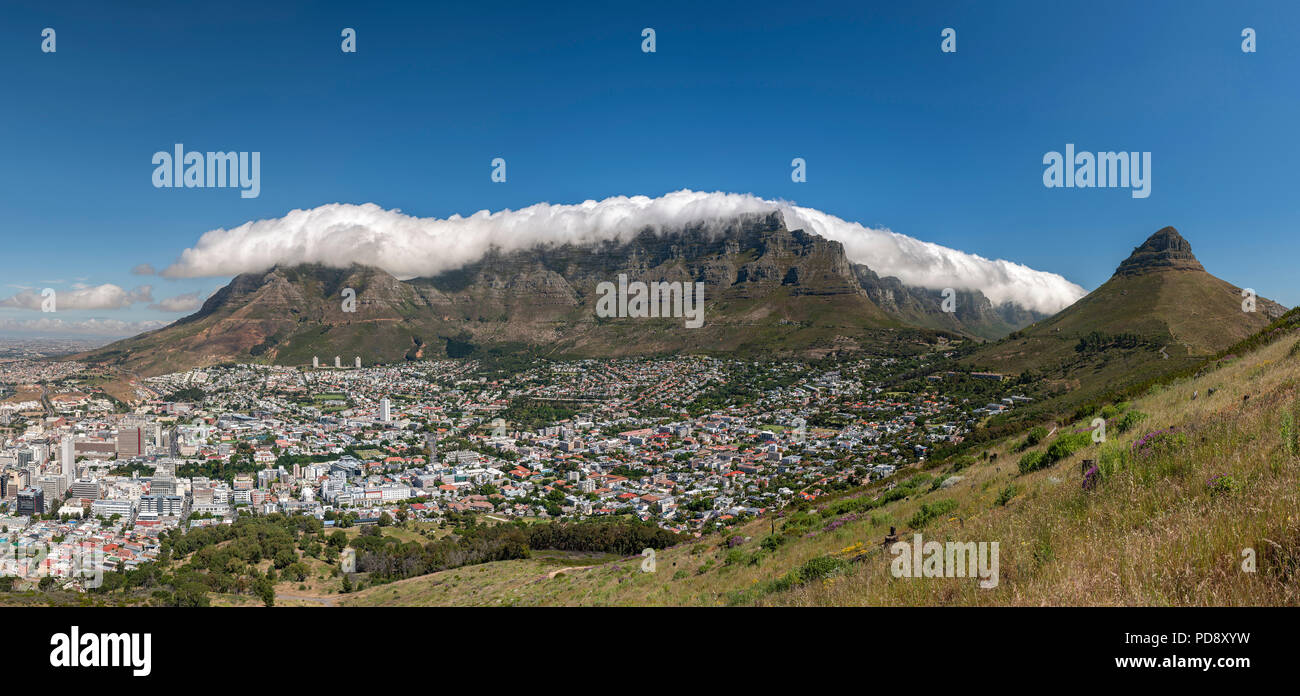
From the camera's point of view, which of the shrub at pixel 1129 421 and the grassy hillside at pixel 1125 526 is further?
the shrub at pixel 1129 421

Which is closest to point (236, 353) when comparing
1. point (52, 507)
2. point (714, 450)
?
point (52, 507)

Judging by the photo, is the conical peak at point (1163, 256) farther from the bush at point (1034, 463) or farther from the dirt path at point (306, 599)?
the dirt path at point (306, 599)

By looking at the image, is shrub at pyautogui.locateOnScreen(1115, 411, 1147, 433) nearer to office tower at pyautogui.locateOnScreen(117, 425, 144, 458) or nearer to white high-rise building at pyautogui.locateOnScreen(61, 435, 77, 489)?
white high-rise building at pyautogui.locateOnScreen(61, 435, 77, 489)

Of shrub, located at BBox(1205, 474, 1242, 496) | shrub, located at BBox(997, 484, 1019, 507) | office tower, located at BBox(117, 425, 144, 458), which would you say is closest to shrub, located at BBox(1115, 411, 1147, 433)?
shrub, located at BBox(997, 484, 1019, 507)

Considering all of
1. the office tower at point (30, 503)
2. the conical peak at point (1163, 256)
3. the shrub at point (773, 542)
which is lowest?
the office tower at point (30, 503)

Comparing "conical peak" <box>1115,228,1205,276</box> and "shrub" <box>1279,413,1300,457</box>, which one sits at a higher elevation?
"conical peak" <box>1115,228,1205,276</box>

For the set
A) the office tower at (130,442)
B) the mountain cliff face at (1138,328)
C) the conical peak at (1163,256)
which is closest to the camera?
the mountain cliff face at (1138,328)

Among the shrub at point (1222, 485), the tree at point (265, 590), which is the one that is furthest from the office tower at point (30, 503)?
the shrub at point (1222, 485)

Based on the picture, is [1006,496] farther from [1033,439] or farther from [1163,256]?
[1163,256]
